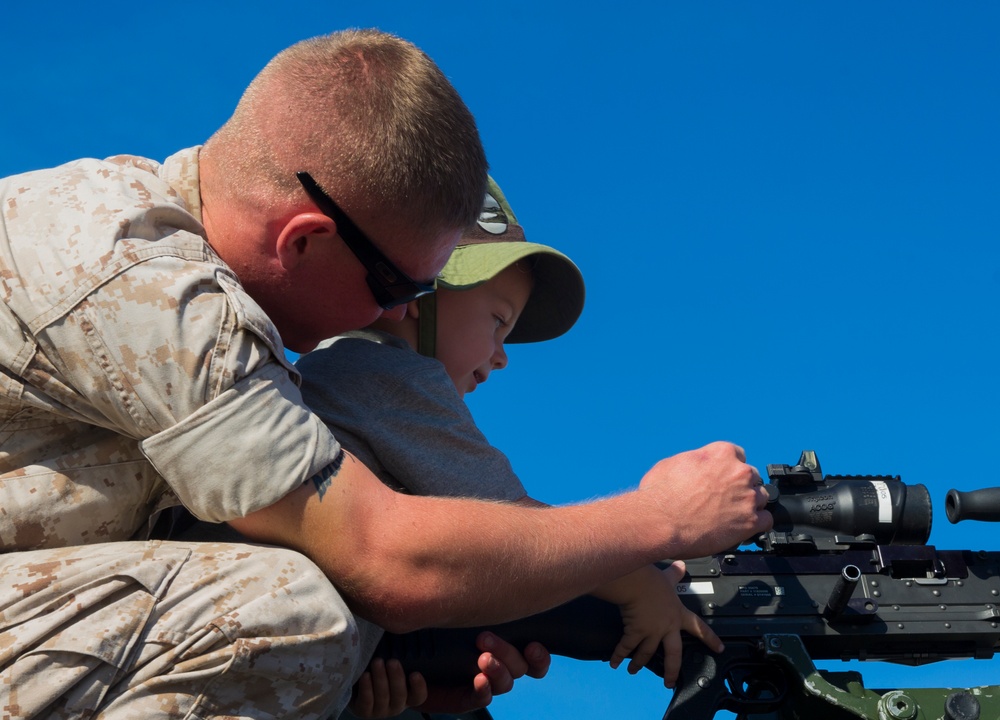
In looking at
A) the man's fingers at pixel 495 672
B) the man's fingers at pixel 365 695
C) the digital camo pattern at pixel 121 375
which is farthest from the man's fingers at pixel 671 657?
the digital camo pattern at pixel 121 375

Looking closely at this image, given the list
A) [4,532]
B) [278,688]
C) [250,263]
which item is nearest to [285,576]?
[278,688]

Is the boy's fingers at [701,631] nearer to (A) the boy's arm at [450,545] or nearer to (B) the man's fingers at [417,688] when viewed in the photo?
(A) the boy's arm at [450,545]

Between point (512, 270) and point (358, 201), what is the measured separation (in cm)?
164

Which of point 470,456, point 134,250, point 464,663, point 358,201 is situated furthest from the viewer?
point 464,663

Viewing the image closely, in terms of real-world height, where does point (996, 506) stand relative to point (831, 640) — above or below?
above

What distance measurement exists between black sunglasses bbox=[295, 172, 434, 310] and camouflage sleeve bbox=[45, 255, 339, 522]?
22.3 inches

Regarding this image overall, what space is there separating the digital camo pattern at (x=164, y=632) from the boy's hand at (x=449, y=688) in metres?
1.11

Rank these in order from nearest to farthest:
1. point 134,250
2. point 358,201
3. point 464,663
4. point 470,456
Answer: point 134,250
point 358,201
point 470,456
point 464,663

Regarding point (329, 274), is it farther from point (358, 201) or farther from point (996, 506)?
point (996, 506)

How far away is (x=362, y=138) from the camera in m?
3.38

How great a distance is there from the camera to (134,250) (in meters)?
2.89

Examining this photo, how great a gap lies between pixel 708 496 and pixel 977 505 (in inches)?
65.3

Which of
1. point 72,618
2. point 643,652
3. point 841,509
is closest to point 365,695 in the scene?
point 643,652

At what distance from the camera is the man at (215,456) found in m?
2.81
